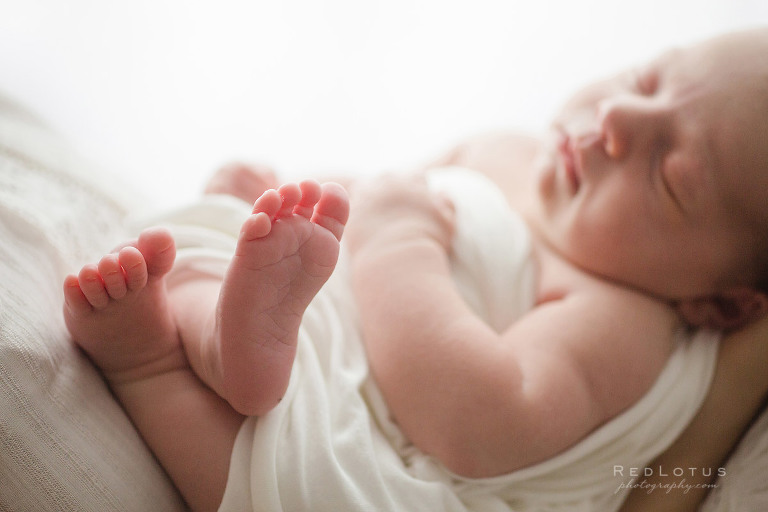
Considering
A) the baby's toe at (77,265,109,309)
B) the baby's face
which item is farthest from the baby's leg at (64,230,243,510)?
the baby's face

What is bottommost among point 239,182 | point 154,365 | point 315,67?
point 154,365

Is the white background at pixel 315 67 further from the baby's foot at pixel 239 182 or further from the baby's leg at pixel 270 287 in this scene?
the baby's leg at pixel 270 287

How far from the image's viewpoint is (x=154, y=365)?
0.72m

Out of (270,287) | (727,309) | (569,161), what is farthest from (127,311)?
(727,309)

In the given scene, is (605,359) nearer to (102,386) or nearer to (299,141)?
(102,386)

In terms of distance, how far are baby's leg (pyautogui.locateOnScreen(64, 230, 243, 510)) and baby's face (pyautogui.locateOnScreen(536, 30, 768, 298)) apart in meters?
0.58

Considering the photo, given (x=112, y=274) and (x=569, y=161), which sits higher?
(x=112, y=274)

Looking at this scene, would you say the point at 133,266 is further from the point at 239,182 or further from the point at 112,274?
the point at 239,182

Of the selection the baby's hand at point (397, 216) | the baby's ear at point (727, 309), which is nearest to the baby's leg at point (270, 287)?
the baby's hand at point (397, 216)

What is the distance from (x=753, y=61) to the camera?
0.83 m

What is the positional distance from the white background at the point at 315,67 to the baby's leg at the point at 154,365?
1.97 ft

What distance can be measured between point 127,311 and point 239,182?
38 cm

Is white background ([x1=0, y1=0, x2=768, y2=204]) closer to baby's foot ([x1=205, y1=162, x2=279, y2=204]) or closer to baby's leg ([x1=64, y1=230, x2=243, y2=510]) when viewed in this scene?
baby's foot ([x1=205, y1=162, x2=279, y2=204])

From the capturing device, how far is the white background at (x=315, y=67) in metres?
1.29
